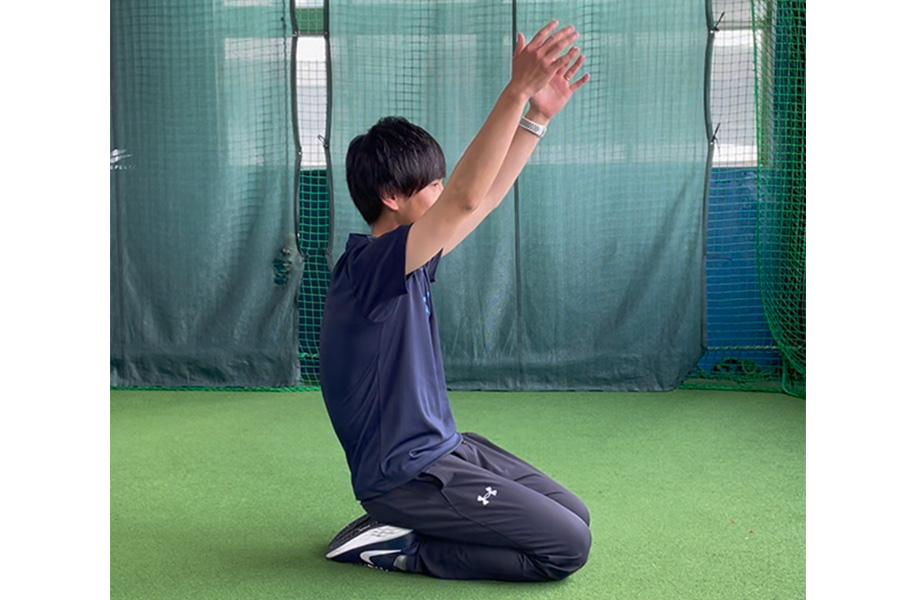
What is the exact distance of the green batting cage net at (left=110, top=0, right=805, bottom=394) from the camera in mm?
4031

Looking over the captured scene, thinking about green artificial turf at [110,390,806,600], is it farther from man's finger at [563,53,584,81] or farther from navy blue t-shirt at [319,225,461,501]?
man's finger at [563,53,584,81]

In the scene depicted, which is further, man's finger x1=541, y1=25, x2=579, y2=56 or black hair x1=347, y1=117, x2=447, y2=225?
black hair x1=347, y1=117, x2=447, y2=225

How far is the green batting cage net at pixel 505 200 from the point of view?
4.03 m

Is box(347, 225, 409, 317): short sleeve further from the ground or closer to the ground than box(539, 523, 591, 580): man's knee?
further from the ground

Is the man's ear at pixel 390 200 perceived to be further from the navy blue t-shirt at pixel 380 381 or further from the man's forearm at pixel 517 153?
the man's forearm at pixel 517 153

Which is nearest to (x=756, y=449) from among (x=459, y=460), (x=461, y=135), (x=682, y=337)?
(x=682, y=337)

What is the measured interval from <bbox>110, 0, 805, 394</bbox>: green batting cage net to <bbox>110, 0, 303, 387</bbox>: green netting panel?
0.01m

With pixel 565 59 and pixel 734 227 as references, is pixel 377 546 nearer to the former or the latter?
pixel 565 59

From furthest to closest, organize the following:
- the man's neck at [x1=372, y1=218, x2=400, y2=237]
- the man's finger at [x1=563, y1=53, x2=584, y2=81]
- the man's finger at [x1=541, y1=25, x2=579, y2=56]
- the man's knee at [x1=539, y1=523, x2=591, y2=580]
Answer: the man's neck at [x1=372, y1=218, x2=400, y2=237] < the man's knee at [x1=539, y1=523, x2=591, y2=580] < the man's finger at [x1=563, y1=53, x2=584, y2=81] < the man's finger at [x1=541, y1=25, x2=579, y2=56]

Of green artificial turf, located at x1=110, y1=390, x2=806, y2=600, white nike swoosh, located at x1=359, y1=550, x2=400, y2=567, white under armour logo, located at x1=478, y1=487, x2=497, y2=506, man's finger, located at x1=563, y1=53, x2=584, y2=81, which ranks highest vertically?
man's finger, located at x1=563, y1=53, x2=584, y2=81

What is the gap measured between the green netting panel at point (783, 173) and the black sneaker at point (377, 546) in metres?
2.42

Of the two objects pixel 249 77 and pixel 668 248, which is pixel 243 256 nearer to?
pixel 249 77

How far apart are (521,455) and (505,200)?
4.63 feet

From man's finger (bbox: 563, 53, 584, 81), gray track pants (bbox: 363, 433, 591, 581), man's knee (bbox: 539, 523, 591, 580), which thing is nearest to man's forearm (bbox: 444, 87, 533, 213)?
man's finger (bbox: 563, 53, 584, 81)
